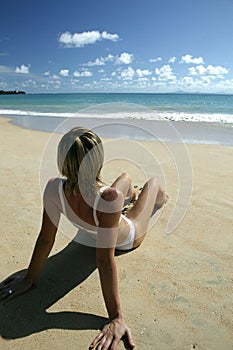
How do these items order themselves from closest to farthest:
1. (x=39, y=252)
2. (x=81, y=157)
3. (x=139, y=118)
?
1. (x=81, y=157)
2. (x=39, y=252)
3. (x=139, y=118)

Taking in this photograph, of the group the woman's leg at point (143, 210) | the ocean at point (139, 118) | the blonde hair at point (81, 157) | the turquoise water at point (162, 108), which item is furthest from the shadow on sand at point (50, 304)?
the turquoise water at point (162, 108)

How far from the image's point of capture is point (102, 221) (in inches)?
74.7

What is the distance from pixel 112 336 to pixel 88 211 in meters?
0.78

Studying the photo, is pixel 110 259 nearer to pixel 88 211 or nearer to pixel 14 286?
pixel 88 211

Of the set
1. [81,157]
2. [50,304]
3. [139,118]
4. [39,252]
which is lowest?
[50,304]

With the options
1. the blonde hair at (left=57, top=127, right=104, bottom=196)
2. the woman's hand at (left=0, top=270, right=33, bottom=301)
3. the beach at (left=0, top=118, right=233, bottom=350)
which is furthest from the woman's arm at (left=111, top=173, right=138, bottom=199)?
the woman's hand at (left=0, top=270, right=33, bottom=301)

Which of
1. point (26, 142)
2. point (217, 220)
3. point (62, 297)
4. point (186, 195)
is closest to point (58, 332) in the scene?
point (62, 297)

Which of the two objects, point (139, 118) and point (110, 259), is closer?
point (110, 259)

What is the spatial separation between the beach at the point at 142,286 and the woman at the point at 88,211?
118 mm

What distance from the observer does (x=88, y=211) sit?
6.90ft

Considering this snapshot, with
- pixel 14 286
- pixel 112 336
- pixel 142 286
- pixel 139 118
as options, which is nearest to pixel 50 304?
pixel 14 286

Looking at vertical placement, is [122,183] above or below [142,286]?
above

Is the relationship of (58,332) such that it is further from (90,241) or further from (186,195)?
(186,195)

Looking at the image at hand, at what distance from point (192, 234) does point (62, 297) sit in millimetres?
1475
